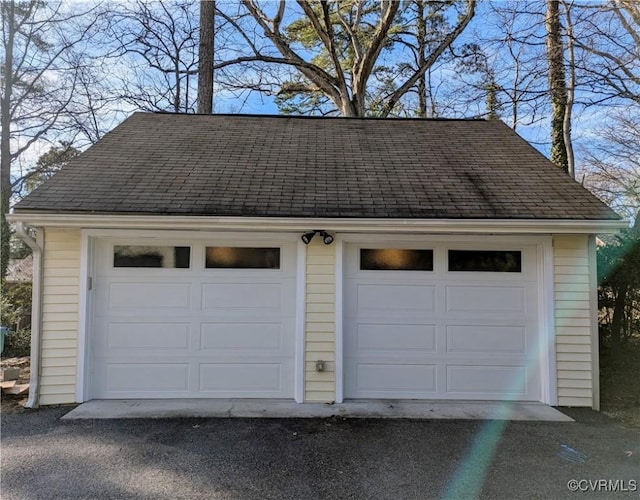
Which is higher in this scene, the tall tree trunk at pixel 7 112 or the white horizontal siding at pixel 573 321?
the tall tree trunk at pixel 7 112

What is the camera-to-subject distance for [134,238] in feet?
16.9

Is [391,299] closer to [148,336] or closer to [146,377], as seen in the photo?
[148,336]

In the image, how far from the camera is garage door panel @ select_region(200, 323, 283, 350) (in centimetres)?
516

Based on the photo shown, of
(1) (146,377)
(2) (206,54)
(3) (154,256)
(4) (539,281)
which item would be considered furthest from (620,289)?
(2) (206,54)

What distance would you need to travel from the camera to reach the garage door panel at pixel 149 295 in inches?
202

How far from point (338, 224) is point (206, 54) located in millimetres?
11797

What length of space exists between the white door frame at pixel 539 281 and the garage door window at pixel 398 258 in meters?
0.12

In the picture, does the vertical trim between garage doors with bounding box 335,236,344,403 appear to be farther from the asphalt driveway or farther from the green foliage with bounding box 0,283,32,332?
the green foliage with bounding box 0,283,32,332

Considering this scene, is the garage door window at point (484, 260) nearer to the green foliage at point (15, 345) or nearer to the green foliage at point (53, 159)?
the green foliage at point (15, 345)

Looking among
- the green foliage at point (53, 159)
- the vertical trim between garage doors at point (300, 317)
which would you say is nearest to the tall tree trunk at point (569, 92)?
the vertical trim between garage doors at point (300, 317)

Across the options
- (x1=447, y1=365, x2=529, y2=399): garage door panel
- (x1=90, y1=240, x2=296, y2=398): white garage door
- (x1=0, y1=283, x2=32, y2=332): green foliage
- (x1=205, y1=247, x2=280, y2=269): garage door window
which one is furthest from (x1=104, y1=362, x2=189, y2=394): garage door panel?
(x1=0, y1=283, x2=32, y2=332): green foliage

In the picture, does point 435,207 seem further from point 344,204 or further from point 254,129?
point 254,129

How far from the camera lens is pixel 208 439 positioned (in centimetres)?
397

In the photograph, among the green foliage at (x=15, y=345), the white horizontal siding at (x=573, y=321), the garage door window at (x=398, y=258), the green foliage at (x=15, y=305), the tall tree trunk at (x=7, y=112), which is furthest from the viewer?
the tall tree trunk at (x=7, y=112)
